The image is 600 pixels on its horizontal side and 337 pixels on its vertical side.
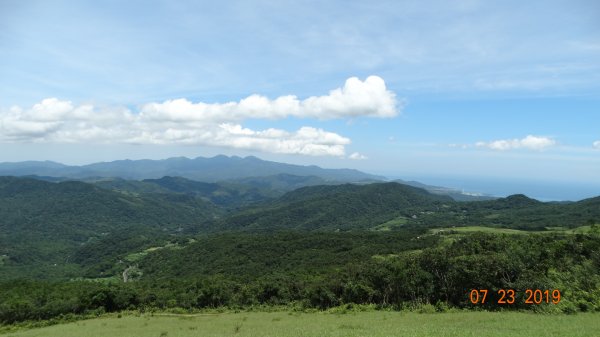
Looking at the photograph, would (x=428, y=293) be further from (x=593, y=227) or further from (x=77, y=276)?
(x=77, y=276)

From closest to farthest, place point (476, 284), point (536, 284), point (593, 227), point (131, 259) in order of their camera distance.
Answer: point (536, 284), point (476, 284), point (593, 227), point (131, 259)

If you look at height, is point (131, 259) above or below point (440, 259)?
below

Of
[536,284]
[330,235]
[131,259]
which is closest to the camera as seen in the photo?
[536,284]

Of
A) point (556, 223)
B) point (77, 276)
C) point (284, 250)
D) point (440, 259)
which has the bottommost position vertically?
point (77, 276)

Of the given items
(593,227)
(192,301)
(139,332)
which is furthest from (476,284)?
(192,301)

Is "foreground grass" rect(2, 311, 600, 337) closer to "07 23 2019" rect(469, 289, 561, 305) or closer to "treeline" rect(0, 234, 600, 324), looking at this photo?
"07 23 2019" rect(469, 289, 561, 305)

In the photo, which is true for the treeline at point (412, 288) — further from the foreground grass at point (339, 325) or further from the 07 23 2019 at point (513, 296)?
the foreground grass at point (339, 325)
